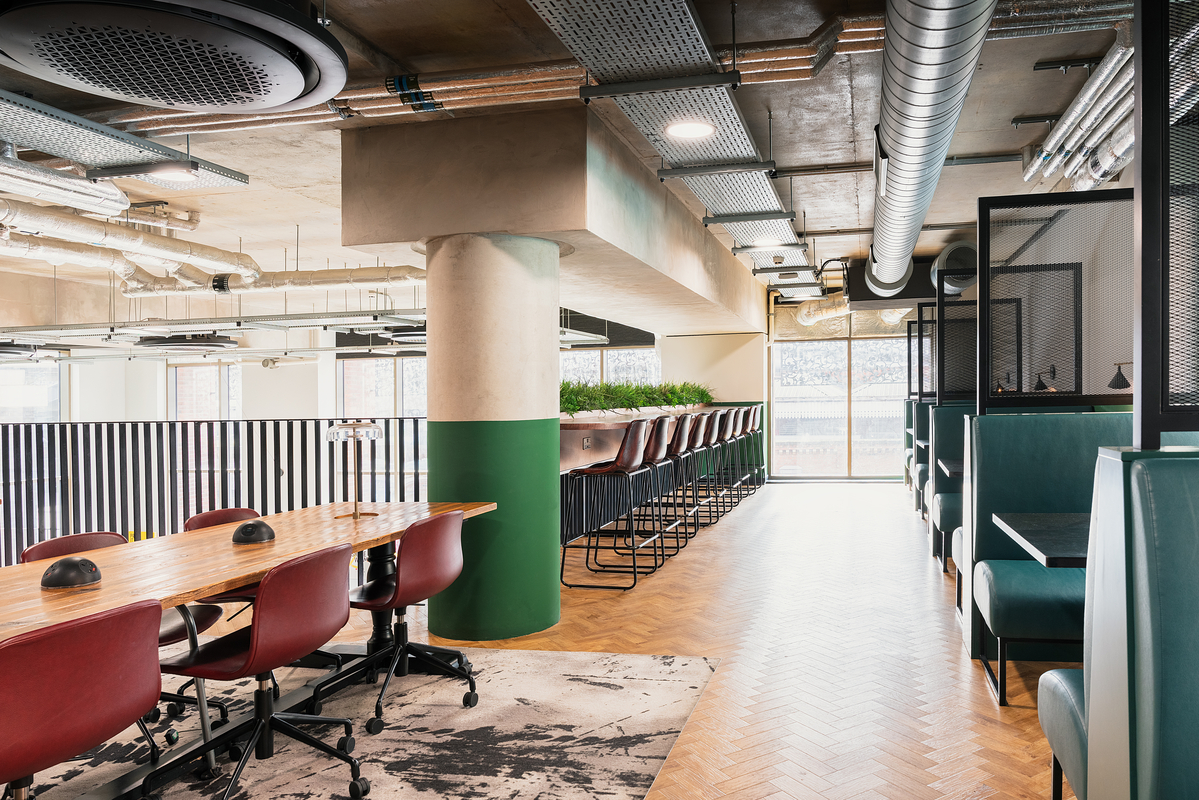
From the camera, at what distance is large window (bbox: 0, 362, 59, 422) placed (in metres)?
14.4

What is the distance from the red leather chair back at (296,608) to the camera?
2.59 meters

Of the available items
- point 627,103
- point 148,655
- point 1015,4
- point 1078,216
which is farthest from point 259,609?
point 1078,216

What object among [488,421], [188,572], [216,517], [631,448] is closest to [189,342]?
[631,448]

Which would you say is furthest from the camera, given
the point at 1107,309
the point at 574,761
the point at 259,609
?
the point at 1107,309

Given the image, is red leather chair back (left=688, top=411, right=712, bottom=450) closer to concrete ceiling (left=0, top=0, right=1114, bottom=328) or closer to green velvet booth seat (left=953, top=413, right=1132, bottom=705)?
concrete ceiling (left=0, top=0, right=1114, bottom=328)

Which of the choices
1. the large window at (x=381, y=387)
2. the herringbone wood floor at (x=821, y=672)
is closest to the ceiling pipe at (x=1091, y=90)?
the herringbone wood floor at (x=821, y=672)

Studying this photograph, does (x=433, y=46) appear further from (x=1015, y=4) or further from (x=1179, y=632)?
(x=1179, y=632)

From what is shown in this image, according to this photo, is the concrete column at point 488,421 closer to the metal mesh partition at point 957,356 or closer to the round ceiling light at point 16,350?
the metal mesh partition at point 957,356

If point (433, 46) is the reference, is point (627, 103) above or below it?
below

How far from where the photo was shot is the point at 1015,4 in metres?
3.17

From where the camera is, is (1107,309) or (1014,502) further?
(1107,309)

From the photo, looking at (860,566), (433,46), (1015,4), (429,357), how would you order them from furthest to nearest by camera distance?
(860,566)
(429,357)
(433,46)
(1015,4)

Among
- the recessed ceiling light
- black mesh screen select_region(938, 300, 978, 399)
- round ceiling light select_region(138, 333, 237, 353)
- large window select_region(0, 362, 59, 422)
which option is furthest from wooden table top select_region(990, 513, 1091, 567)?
large window select_region(0, 362, 59, 422)

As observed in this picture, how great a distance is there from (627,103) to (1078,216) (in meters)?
2.19
